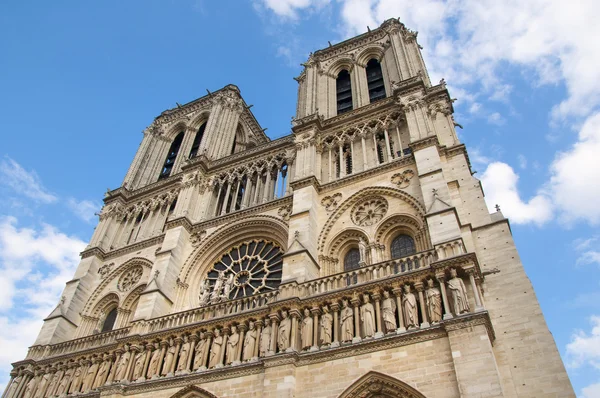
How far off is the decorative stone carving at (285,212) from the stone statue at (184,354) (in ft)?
18.2

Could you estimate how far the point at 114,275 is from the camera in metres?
20.6

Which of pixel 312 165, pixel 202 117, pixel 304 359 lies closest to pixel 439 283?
→ pixel 304 359

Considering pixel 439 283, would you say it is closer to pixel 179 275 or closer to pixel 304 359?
pixel 304 359

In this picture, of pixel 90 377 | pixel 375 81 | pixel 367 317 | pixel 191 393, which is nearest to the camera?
pixel 367 317

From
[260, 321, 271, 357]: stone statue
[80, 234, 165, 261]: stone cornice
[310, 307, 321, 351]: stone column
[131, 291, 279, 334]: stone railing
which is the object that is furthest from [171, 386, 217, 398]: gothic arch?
[80, 234, 165, 261]: stone cornice

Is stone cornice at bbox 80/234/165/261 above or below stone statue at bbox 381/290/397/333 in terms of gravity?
above

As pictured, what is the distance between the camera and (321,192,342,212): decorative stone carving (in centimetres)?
1686

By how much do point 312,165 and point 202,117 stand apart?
12.2 meters

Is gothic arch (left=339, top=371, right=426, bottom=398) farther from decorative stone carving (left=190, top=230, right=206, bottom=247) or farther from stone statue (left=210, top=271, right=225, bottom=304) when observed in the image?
decorative stone carving (left=190, top=230, right=206, bottom=247)

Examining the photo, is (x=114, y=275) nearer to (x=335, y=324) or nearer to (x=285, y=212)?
(x=285, y=212)

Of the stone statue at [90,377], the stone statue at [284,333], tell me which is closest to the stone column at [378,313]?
the stone statue at [284,333]

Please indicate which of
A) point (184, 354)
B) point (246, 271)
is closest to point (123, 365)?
point (184, 354)

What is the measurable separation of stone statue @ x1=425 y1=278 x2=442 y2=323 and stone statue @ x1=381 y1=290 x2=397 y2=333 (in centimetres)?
84

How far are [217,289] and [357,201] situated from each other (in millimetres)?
5678
